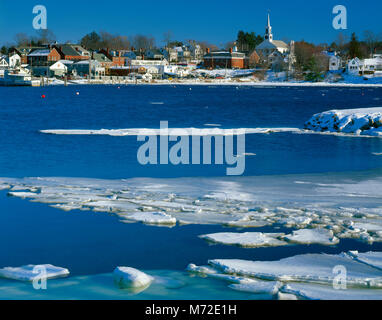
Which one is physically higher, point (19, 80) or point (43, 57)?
point (43, 57)

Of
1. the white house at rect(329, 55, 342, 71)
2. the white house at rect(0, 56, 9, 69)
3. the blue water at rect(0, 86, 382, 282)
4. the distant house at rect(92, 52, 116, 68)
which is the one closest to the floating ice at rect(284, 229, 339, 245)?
the blue water at rect(0, 86, 382, 282)

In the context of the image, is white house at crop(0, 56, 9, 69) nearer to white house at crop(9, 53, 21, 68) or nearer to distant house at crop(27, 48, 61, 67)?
white house at crop(9, 53, 21, 68)

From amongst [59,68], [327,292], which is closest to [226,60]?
[59,68]

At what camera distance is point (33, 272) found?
24.9 ft

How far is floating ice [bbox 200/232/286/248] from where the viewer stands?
898 centimetres

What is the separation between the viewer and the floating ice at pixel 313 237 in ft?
29.9

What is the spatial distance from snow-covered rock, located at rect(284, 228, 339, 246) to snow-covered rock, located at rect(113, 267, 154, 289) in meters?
2.88

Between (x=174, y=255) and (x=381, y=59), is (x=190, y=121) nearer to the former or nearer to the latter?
(x=174, y=255)

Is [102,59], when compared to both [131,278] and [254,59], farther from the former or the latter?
[131,278]

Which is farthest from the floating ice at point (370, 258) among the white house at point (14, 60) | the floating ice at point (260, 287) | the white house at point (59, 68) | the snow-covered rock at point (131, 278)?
the white house at point (14, 60)

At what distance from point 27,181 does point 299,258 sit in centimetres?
887

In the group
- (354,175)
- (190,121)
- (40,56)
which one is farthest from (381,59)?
(354,175)

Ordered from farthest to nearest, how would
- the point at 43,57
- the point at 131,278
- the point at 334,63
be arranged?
the point at 334,63 → the point at 43,57 → the point at 131,278

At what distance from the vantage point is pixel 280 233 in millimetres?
9516
